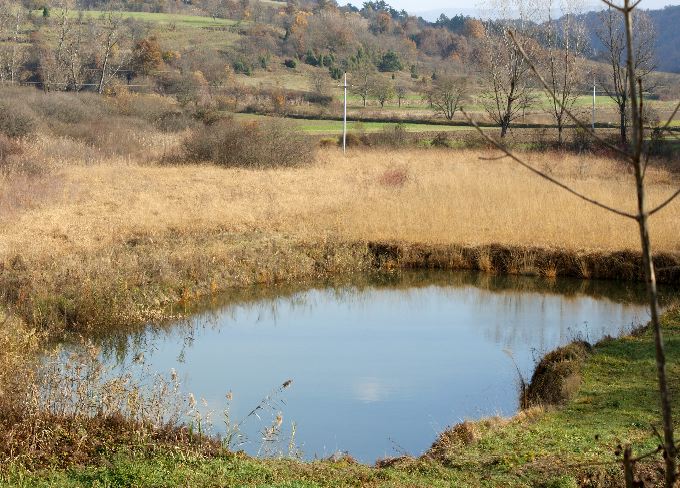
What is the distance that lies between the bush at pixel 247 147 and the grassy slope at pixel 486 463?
67.6 feet

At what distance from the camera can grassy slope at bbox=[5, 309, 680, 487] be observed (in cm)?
593

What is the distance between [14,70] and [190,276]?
37639 millimetres

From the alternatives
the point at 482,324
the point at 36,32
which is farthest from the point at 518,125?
the point at 36,32

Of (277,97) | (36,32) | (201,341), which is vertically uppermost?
A: (36,32)

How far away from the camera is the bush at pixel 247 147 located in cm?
2803

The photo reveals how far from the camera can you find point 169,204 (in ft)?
65.7

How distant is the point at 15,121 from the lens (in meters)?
27.5

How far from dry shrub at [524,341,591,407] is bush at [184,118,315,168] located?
18.6 meters

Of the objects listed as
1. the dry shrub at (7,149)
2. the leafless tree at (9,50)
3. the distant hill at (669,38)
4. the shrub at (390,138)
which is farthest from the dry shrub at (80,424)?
the distant hill at (669,38)

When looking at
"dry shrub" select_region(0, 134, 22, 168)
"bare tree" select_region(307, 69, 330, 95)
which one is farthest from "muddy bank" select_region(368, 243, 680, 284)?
"bare tree" select_region(307, 69, 330, 95)

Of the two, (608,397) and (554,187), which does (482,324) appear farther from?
(554,187)

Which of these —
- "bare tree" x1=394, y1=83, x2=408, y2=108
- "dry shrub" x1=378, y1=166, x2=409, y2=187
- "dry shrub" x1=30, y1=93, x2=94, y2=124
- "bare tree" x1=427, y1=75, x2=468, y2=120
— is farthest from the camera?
"bare tree" x1=394, y1=83, x2=408, y2=108

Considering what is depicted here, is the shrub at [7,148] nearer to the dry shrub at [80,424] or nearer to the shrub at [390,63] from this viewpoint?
the dry shrub at [80,424]

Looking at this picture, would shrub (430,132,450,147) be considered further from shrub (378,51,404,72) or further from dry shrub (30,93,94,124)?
shrub (378,51,404,72)
